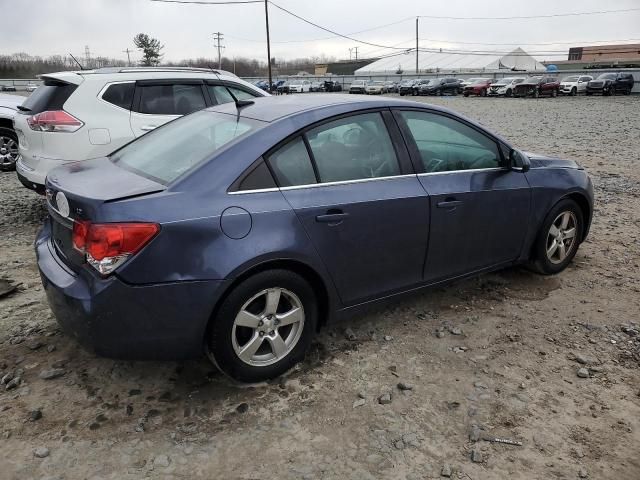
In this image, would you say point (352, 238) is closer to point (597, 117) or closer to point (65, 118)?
point (65, 118)

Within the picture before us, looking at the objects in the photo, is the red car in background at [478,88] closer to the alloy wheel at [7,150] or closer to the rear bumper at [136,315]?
the alloy wheel at [7,150]

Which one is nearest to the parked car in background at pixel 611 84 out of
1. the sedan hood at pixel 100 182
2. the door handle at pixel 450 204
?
the door handle at pixel 450 204

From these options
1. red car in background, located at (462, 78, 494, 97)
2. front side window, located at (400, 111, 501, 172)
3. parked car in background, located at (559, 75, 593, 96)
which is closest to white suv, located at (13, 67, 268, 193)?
front side window, located at (400, 111, 501, 172)

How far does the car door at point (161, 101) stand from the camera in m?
6.07

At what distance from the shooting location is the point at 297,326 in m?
3.09

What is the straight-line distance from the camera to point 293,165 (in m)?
3.06

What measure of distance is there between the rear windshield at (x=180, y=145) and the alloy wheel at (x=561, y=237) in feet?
8.91

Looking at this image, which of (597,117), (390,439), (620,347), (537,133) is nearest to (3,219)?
(390,439)

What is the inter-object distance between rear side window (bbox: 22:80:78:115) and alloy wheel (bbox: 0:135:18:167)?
11.1 ft

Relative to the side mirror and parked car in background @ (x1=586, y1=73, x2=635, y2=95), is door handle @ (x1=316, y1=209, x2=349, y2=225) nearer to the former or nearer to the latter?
the side mirror

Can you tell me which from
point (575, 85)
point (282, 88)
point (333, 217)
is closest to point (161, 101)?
point (333, 217)

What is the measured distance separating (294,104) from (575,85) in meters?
41.3

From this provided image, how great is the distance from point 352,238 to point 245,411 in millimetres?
1128

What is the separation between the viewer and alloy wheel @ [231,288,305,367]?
2.88 meters
